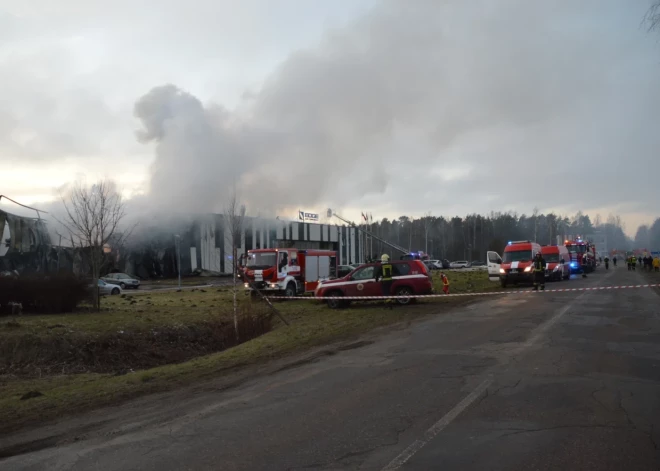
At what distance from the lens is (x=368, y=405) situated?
20.2 feet

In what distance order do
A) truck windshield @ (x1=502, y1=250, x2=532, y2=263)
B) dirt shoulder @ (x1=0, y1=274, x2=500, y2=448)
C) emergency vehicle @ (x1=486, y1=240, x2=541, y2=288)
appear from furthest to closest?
truck windshield @ (x1=502, y1=250, x2=532, y2=263) → emergency vehicle @ (x1=486, y1=240, x2=541, y2=288) → dirt shoulder @ (x1=0, y1=274, x2=500, y2=448)

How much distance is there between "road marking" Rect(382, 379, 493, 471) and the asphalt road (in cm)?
2

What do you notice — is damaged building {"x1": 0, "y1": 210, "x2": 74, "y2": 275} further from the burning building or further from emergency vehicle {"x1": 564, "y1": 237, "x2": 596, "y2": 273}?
emergency vehicle {"x1": 564, "y1": 237, "x2": 596, "y2": 273}

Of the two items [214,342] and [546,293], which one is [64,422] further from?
[546,293]

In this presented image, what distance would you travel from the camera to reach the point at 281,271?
2259 cm

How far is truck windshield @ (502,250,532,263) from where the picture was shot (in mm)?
27297

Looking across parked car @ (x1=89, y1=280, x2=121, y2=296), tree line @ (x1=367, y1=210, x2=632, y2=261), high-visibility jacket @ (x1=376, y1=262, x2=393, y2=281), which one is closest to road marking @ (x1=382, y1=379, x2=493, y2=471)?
high-visibility jacket @ (x1=376, y1=262, x2=393, y2=281)

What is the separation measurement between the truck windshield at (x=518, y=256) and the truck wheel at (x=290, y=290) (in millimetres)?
11806

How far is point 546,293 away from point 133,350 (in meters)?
15.8

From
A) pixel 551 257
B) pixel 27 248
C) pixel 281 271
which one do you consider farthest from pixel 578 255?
pixel 27 248

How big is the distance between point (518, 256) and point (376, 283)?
40.4ft

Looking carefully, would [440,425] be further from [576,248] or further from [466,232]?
[466,232]

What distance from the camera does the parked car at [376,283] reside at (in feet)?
59.0

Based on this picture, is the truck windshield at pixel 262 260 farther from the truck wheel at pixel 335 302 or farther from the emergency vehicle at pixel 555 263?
the emergency vehicle at pixel 555 263
